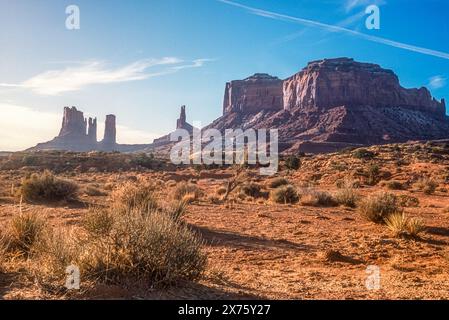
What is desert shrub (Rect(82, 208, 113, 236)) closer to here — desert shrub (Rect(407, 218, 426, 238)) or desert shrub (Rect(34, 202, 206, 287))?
desert shrub (Rect(34, 202, 206, 287))

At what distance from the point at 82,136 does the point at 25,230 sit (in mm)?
154812

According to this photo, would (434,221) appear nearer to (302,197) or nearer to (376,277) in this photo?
(302,197)

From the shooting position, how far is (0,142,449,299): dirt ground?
17.3 feet

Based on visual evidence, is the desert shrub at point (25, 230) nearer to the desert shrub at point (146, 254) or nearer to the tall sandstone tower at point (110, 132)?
the desert shrub at point (146, 254)

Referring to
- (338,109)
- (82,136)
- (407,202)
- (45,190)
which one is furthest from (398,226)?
(82,136)

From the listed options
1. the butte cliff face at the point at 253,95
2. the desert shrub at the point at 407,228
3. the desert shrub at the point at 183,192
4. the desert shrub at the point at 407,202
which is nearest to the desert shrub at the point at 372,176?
the desert shrub at the point at 407,202

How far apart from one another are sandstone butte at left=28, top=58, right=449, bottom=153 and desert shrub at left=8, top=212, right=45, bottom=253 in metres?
81.4

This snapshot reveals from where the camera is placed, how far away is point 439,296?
545 cm

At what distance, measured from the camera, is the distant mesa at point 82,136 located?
147m

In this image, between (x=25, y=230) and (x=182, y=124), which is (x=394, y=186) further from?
(x=182, y=124)

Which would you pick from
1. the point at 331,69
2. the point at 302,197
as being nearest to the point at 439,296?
the point at 302,197

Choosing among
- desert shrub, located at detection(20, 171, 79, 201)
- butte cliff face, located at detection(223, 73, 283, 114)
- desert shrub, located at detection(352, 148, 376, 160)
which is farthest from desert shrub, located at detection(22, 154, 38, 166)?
butte cliff face, located at detection(223, 73, 283, 114)

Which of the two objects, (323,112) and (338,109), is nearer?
(338,109)

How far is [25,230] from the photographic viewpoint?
7.73 metres
